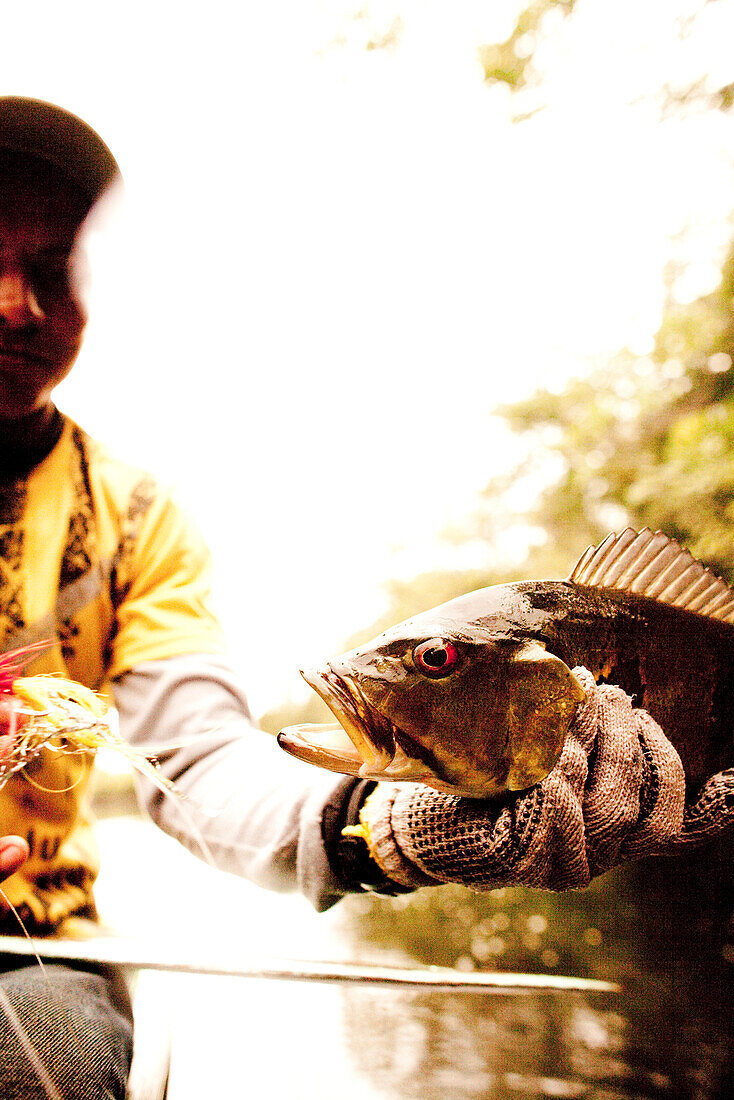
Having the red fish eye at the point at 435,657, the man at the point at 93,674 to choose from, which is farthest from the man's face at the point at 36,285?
the red fish eye at the point at 435,657

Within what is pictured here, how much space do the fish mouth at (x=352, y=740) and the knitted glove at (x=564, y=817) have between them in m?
0.11

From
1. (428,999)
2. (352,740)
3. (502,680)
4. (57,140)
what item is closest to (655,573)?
(502,680)

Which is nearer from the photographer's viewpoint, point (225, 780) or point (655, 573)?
point (655, 573)

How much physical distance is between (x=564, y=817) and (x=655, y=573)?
0.29 meters

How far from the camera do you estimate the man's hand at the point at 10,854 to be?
0.59 meters

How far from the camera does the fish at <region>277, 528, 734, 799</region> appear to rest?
494 millimetres

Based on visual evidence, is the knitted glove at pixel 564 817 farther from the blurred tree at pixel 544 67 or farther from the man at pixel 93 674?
the blurred tree at pixel 544 67

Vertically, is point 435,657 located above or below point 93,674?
above

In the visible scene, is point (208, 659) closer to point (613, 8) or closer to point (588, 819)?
point (588, 819)

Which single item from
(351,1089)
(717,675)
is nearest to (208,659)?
(717,675)

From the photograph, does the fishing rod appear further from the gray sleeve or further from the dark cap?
the dark cap

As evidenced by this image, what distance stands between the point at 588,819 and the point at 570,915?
1285mm

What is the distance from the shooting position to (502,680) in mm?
526

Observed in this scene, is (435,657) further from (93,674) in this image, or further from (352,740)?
(93,674)
